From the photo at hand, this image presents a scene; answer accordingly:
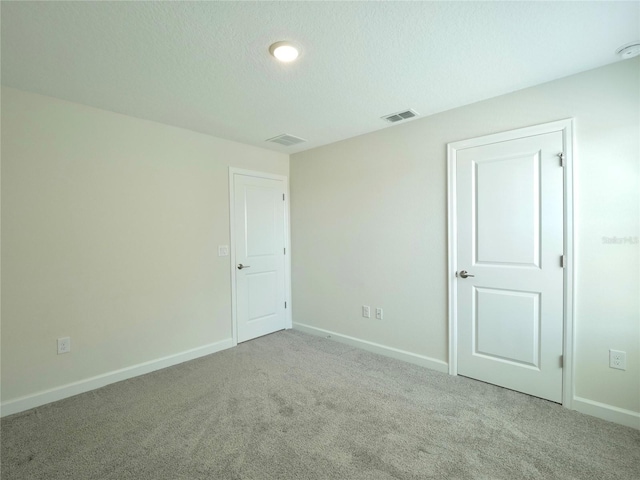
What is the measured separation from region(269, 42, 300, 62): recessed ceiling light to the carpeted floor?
249 cm

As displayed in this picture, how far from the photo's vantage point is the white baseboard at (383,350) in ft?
9.79

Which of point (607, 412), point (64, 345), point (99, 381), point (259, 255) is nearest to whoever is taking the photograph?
point (607, 412)

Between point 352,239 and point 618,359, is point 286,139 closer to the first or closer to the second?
point 352,239

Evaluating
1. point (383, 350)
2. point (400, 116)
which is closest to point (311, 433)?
point (383, 350)

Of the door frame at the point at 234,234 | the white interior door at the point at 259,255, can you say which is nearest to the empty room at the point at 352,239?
the door frame at the point at 234,234

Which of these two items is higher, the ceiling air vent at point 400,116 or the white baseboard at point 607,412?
the ceiling air vent at point 400,116

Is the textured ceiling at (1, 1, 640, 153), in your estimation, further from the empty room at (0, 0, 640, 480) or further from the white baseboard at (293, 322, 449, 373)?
the white baseboard at (293, 322, 449, 373)

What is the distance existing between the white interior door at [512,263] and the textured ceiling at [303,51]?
2.07 ft

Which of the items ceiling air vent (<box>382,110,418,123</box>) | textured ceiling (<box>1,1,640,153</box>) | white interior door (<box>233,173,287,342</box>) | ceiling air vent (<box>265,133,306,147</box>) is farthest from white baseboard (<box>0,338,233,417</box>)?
ceiling air vent (<box>382,110,418,123</box>)

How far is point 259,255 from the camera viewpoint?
4.02 meters

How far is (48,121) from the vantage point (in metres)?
2.45

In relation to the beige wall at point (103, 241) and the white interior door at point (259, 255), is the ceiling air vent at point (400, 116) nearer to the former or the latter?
the white interior door at point (259, 255)

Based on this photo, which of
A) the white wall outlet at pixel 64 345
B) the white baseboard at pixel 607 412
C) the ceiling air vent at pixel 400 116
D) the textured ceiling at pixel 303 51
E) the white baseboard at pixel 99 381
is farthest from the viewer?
the ceiling air vent at pixel 400 116

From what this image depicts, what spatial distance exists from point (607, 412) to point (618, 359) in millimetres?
396
